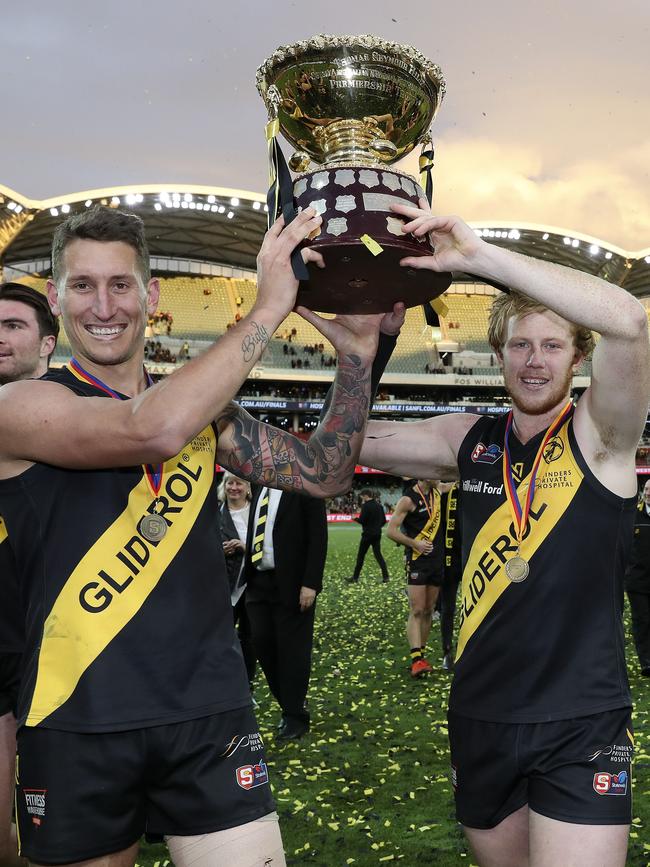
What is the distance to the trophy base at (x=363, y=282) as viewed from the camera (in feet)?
8.24

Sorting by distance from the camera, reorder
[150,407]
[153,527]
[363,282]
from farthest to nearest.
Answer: [363,282] → [153,527] → [150,407]

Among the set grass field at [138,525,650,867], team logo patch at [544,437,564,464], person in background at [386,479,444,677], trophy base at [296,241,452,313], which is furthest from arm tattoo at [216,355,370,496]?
person in background at [386,479,444,677]

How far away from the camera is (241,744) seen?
93.0 inches

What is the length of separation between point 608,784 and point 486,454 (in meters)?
1.10

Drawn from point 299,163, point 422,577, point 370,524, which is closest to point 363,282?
point 299,163

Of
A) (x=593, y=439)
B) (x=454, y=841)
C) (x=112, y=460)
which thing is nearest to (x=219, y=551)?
(x=112, y=460)

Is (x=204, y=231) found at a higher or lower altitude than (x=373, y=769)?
higher

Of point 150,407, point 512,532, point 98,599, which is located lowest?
point 98,599

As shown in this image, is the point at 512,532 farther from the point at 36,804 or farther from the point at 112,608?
the point at 36,804

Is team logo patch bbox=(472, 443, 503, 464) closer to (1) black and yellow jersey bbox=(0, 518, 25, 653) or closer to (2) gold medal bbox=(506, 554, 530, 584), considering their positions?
(2) gold medal bbox=(506, 554, 530, 584)

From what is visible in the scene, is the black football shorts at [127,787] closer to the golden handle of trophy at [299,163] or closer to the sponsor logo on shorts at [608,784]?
the sponsor logo on shorts at [608,784]

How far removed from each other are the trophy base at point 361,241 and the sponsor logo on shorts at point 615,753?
149cm

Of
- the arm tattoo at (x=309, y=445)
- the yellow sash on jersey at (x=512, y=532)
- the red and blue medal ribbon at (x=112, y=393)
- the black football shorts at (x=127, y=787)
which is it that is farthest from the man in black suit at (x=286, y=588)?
the black football shorts at (x=127, y=787)

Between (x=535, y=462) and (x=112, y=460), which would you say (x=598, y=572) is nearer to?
(x=535, y=462)
